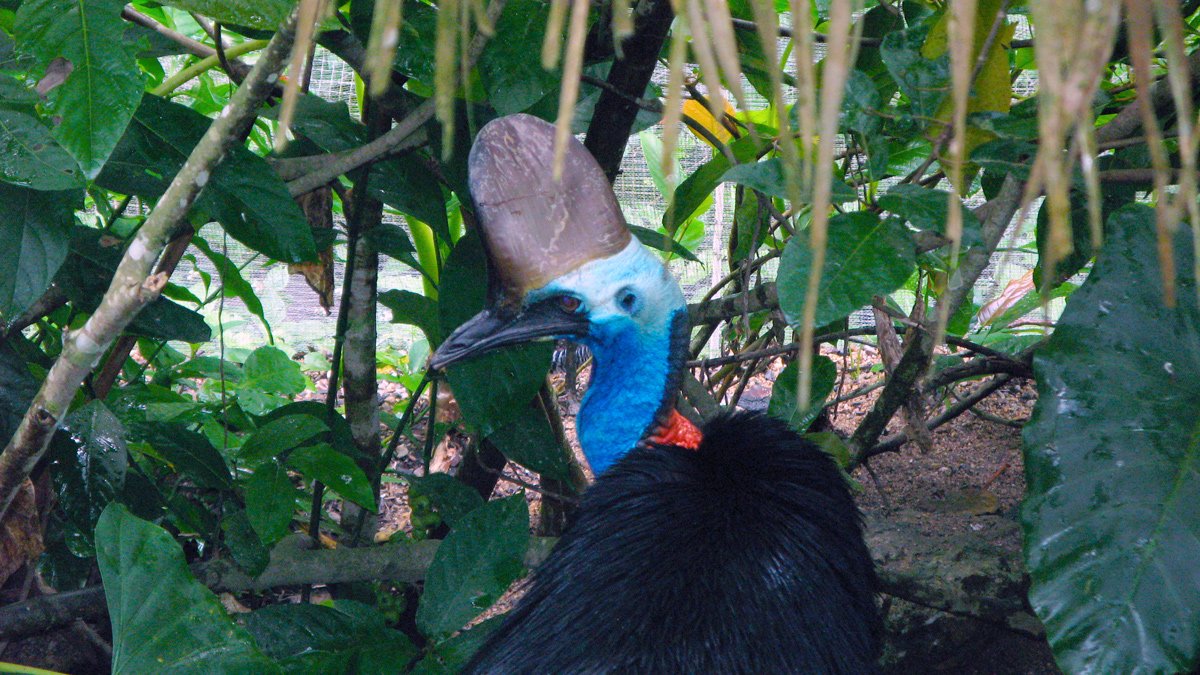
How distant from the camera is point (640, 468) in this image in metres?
1.30

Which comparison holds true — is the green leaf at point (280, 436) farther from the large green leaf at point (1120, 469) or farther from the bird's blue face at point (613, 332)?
the large green leaf at point (1120, 469)

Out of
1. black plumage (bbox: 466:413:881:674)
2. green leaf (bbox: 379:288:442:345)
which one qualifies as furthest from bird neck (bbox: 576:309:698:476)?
green leaf (bbox: 379:288:442:345)

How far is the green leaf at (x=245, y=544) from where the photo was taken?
5.39ft

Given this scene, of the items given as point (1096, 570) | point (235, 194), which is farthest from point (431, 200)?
point (1096, 570)

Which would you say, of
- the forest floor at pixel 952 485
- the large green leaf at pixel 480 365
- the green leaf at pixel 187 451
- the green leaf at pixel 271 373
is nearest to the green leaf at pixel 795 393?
the forest floor at pixel 952 485

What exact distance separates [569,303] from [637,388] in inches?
5.8

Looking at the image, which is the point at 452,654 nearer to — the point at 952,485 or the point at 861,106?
the point at 861,106

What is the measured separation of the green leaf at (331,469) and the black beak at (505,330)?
0.31 metres

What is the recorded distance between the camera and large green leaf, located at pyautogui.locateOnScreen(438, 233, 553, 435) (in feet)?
5.41

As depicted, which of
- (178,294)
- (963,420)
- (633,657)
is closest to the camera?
(633,657)

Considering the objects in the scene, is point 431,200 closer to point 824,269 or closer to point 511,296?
point 511,296

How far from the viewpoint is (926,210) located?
128 centimetres

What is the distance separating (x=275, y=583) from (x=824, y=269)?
41.1 inches

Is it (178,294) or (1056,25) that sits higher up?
(178,294)
